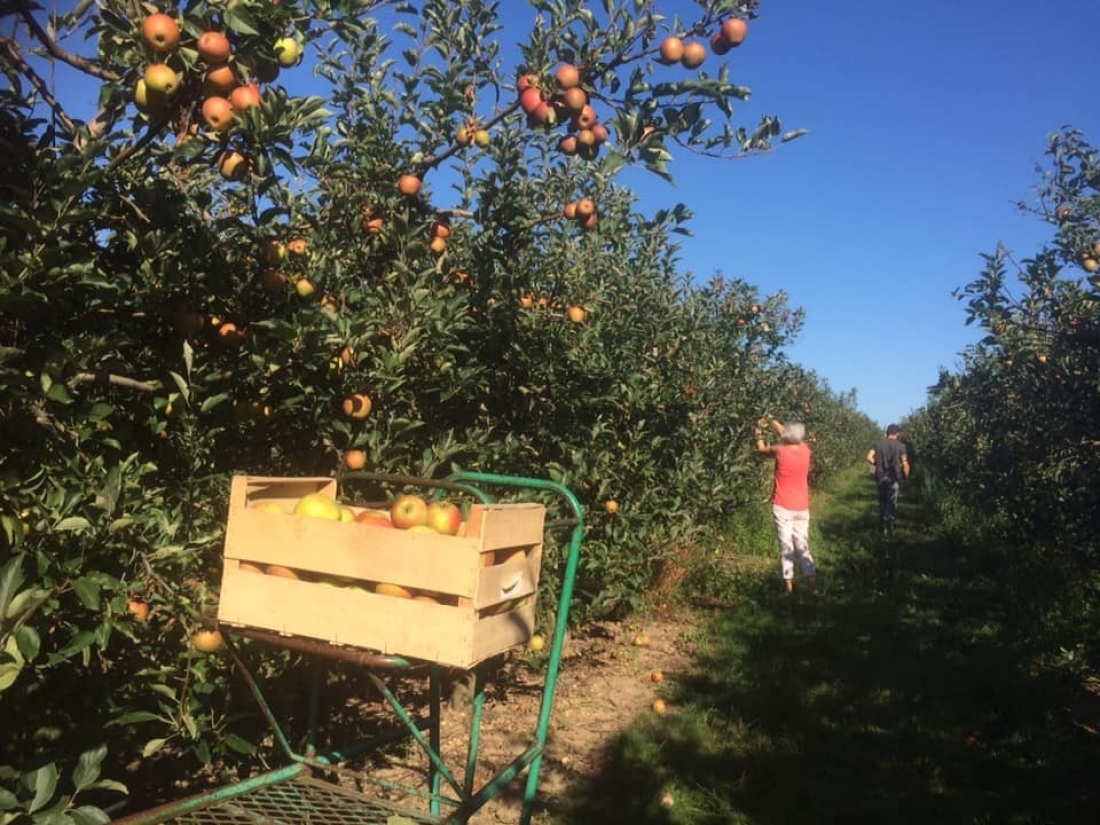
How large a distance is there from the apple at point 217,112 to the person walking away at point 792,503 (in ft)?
21.2

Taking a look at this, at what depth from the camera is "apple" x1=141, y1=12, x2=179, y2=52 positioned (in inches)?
81.8

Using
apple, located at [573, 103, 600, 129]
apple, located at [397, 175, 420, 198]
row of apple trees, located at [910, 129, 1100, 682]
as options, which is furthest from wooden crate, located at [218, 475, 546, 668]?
row of apple trees, located at [910, 129, 1100, 682]

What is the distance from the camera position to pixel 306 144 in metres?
3.26

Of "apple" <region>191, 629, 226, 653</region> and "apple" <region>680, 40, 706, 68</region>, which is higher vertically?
"apple" <region>680, 40, 706, 68</region>

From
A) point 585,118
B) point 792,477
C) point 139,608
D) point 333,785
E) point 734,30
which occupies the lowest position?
point 333,785

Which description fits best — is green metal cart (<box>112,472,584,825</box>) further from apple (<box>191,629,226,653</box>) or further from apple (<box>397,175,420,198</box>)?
apple (<box>397,175,420,198</box>)

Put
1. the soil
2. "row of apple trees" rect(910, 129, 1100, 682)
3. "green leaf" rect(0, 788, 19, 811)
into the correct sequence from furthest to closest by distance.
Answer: "row of apple trees" rect(910, 129, 1100, 682)
the soil
"green leaf" rect(0, 788, 19, 811)

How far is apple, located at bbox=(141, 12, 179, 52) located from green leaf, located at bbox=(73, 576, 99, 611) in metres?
1.37

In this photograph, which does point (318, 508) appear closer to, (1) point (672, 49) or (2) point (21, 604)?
(2) point (21, 604)

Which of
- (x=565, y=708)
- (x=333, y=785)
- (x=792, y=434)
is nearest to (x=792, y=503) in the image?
(x=792, y=434)

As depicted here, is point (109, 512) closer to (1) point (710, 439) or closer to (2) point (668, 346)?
(2) point (668, 346)

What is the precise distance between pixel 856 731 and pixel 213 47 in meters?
4.48

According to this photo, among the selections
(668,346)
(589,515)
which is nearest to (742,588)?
(668,346)

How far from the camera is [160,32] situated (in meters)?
2.08
